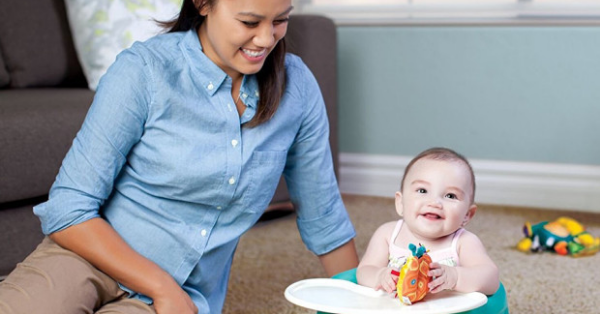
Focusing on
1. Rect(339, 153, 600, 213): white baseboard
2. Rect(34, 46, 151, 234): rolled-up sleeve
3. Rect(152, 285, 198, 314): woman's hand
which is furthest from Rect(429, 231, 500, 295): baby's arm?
Rect(339, 153, 600, 213): white baseboard

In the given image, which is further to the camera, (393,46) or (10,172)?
(393,46)

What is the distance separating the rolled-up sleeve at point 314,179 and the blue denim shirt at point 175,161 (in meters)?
0.04

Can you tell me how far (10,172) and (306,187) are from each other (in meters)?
0.71

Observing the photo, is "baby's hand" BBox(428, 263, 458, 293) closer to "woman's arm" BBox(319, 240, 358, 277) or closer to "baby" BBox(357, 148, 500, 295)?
"baby" BBox(357, 148, 500, 295)

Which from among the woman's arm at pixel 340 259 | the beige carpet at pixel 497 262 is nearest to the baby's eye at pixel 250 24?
the woman's arm at pixel 340 259

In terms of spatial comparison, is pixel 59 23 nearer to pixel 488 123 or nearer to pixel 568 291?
pixel 488 123

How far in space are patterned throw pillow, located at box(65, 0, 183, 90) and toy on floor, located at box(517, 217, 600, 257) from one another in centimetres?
118

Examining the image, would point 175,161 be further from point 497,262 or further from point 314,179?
point 497,262

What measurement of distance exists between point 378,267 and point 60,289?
19.9 inches

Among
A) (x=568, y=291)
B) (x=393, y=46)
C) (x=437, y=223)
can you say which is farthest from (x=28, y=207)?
(x=393, y=46)

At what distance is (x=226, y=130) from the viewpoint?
1275 mm

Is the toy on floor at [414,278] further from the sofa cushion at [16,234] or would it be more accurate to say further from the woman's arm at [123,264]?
the sofa cushion at [16,234]

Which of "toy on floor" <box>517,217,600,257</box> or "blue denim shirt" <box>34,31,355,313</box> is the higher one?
"blue denim shirt" <box>34,31,355,313</box>

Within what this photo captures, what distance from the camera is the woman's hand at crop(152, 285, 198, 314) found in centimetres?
120
